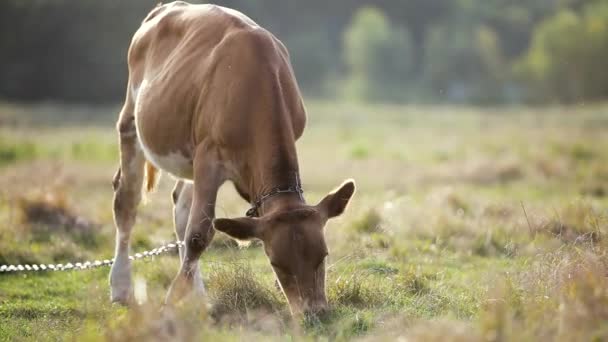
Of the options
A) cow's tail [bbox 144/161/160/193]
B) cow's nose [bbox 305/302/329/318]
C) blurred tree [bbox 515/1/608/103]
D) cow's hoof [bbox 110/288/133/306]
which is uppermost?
cow's nose [bbox 305/302/329/318]

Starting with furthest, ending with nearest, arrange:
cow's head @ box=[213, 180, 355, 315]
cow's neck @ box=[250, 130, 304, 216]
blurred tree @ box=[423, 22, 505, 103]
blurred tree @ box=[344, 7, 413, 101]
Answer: blurred tree @ box=[344, 7, 413, 101] < blurred tree @ box=[423, 22, 505, 103] < cow's neck @ box=[250, 130, 304, 216] < cow's head @ box=[213, 180, 355, 315]

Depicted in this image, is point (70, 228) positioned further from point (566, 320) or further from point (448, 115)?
point (448, 115)

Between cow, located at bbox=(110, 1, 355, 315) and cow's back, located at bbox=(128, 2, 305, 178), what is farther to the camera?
cow's back, located at bbox=(128, 2, 305, 178)

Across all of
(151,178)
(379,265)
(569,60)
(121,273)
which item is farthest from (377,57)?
(121,273)

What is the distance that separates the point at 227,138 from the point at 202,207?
1.82 feet

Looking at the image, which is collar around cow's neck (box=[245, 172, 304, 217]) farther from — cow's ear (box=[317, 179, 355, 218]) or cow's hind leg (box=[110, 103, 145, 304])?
cow's hind leg (box=[110, 103, 145, 304])

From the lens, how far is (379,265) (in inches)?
345

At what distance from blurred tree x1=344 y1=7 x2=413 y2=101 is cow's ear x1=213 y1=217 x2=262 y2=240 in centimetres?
8833

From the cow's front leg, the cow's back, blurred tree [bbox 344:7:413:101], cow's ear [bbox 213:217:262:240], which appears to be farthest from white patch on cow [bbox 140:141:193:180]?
blurred tree [bbox 344:7:413:101]

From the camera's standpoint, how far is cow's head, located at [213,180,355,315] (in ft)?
19.8

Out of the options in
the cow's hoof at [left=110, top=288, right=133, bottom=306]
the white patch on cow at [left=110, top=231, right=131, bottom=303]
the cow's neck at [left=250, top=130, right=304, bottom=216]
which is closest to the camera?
the cow's neck at [left=250, top=130, right=304, bottom=216]

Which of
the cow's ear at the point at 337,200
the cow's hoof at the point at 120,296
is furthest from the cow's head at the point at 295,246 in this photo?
the cow's hoof at the point at 120,296

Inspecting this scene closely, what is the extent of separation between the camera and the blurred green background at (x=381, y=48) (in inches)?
2420

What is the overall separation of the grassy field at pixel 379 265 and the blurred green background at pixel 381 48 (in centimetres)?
4022
